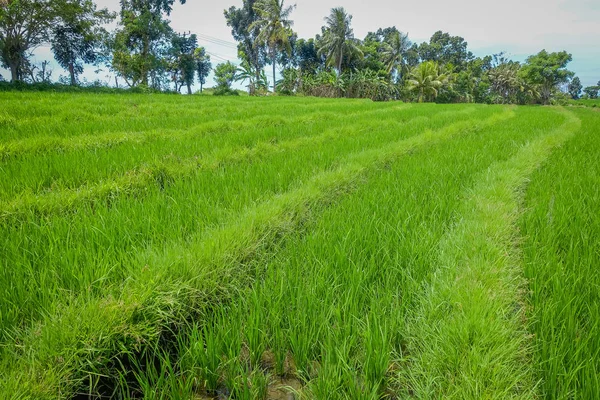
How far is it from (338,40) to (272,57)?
25.2 ft

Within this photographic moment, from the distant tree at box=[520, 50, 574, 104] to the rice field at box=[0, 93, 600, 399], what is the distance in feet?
146

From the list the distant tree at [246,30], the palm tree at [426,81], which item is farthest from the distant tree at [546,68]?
the distant tree at [246,30]

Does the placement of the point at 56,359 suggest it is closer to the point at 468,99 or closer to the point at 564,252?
the point at 564,252

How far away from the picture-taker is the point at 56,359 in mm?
984

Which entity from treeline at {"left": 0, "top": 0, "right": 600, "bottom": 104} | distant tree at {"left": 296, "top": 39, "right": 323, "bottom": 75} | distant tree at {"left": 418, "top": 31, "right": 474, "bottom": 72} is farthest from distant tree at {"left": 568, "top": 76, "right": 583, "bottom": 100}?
distant tree at {"left": 296, "top": 39, "right": 323, "bottom": 75}

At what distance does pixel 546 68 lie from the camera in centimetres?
3669

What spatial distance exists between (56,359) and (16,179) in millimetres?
2424

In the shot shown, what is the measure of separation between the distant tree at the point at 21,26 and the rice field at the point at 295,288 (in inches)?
841

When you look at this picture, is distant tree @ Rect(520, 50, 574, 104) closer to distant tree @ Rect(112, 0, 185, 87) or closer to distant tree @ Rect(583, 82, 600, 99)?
distant tree @ Rect(583, 82, 600, 99)

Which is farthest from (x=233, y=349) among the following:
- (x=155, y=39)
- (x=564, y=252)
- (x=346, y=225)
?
(x=155, y=39)

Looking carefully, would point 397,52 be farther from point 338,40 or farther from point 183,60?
point 183,60

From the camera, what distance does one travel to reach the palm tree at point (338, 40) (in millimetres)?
33594

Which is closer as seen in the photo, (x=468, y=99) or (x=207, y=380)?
(x=207, y=380)

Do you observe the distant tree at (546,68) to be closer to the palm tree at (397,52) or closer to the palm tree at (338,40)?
the palm tree at (397,52)
